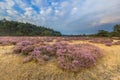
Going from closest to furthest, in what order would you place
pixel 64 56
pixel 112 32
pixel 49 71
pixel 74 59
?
pixel 49 71, pixel 74 59, pixel 64 56, pixel 112 32

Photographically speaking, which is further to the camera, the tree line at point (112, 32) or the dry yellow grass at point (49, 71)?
the tree line at point (112, 32)

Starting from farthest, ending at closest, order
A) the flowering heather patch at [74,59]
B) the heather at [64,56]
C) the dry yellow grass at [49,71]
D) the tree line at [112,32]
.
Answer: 1. the tree line at [112,32]
2. the heather at [64,56]
3. the flowering heather patch at [74,59]
4. the dry yellow grass at [49,71]

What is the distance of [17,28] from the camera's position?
6531 centimetres

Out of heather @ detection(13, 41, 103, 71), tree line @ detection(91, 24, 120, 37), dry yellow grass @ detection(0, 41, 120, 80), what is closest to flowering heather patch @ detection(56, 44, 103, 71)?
heather @ detection(13, 41, 103, 71)

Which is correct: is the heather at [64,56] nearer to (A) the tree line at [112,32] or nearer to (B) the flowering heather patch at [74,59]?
(B) the flowering heather patch at [74,59]

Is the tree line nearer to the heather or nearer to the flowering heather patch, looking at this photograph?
the heather

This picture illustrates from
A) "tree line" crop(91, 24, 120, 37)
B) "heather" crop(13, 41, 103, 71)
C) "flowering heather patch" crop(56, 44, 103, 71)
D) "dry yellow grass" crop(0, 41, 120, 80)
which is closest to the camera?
"dry yellow grass" crop(0, 41, 120, 80)

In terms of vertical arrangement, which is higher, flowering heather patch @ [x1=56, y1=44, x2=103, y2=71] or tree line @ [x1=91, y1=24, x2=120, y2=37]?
tree line @ [x1=91, y1=24, x2=120, y2=37]

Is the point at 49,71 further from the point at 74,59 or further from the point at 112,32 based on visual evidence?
the point at 112,32

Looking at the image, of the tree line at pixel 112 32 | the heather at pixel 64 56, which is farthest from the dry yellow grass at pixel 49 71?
the tree line at pixel 112 32

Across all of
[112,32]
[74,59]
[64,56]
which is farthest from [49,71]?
[112,32]

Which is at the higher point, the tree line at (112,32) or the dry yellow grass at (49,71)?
the tree line at (112,32)

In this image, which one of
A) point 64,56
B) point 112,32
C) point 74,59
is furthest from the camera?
point 112,32

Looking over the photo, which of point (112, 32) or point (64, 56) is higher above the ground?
point (112, 32)
